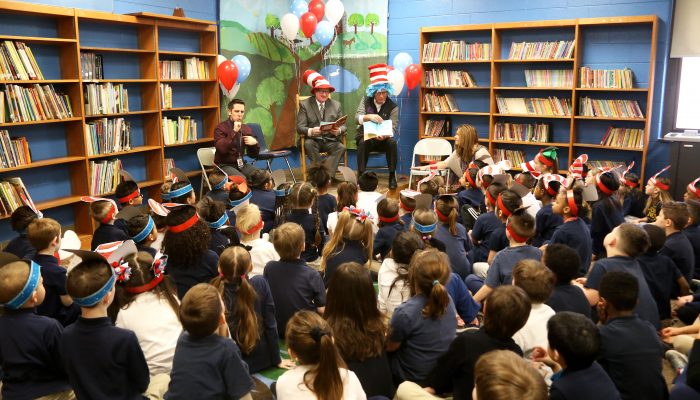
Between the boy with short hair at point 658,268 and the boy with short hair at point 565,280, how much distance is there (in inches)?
32.1

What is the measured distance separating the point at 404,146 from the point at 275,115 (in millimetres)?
1962

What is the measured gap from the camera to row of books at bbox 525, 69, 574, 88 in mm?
7102

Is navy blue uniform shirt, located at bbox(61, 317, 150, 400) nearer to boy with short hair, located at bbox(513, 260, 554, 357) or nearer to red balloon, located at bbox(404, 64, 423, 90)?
boy with short hair, located at bbox(513, 260, 554, 357)

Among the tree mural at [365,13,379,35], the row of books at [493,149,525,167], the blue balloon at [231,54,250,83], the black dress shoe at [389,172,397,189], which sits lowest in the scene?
the black dress shoe at [389,172,397,189]

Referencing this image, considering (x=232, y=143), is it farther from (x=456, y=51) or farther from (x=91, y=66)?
(x=456, y=51)

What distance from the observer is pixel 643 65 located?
682 centimetres

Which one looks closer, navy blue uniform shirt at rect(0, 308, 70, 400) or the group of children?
the group of children

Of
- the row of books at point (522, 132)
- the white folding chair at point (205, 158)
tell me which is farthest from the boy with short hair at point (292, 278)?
the row of books at point (522, 132)

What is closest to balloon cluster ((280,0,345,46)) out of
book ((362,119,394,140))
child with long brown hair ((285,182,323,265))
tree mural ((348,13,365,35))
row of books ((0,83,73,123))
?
tree mural ((348,13,365,35))

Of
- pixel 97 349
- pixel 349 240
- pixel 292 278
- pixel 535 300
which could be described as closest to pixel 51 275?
pixel 97 349

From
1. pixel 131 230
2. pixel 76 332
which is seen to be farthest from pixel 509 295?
pixel 131 230

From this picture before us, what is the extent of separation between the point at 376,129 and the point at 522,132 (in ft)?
6.18

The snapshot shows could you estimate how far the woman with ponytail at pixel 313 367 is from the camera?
1.89 meters

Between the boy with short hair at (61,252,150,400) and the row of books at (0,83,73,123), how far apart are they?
3468mm
